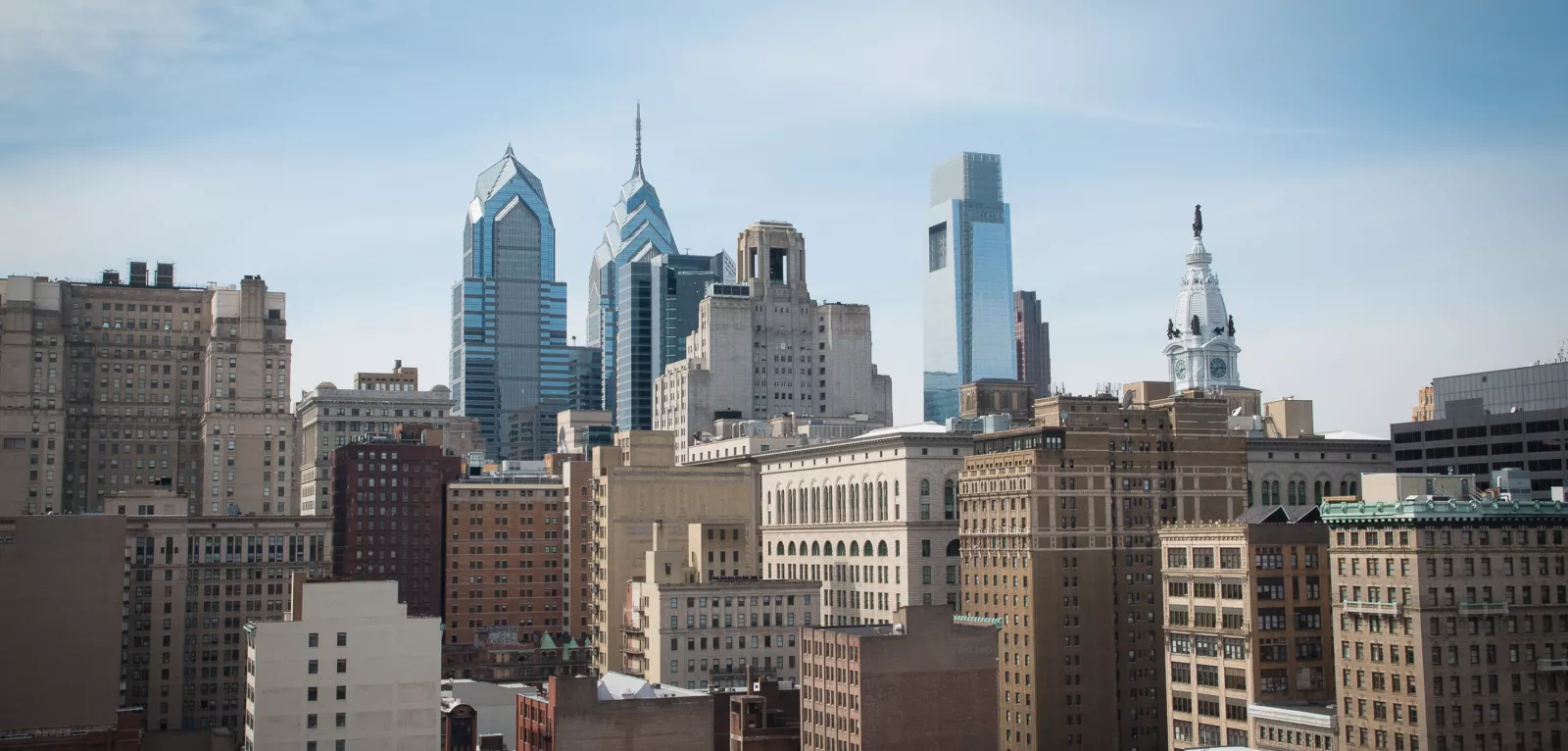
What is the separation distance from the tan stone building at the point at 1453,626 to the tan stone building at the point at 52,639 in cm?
13005

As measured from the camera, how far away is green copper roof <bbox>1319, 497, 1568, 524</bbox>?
152 metres

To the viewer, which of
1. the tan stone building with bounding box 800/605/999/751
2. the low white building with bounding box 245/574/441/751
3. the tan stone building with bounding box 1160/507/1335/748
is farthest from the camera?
the tan stone building with bounding box 800/605/999/751

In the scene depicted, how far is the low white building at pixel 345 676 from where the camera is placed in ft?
525

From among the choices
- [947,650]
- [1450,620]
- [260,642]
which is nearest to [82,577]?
[260,642]

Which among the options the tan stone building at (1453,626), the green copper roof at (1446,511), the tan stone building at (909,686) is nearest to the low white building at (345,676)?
the tan stone building at (909,686)

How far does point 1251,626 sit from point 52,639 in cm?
12955

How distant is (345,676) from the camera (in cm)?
16238

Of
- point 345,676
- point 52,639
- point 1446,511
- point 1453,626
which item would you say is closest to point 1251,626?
point 1453,626

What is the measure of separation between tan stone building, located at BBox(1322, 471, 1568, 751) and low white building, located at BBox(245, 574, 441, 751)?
278ft

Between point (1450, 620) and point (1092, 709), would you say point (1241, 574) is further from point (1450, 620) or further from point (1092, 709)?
point (1092, 709)

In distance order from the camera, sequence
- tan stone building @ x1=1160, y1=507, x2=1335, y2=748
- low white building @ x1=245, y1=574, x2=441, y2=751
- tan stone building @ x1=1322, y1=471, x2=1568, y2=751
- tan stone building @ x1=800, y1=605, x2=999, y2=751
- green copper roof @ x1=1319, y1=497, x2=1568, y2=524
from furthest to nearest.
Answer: tan stone building @ x1=800, y1=605, x2=999, y2=751, tan stone building @ x1=1160, y1=507, x2=1335, y2=748, low white building @ x1=245, y1=574, x2=441, y2=751, green copper roof @ x1=1319, y1=497, x2=1568, y2=524, tan stone building @ x1=1322, y1=471, x2=1568, y2=751

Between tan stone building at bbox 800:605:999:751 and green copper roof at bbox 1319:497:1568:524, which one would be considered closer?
green copper roof at bbox 1319:497:1568:524

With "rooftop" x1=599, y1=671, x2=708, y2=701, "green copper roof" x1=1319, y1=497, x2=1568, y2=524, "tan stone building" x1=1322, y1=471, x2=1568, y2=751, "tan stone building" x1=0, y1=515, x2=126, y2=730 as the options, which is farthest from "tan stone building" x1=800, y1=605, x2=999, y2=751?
"tan stone building" x1=0, y1=515, x2=126, y2=730

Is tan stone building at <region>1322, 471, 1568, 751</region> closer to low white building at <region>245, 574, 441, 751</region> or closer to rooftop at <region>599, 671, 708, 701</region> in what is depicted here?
rooftop at <region>599, 671, 708, 701</region>
